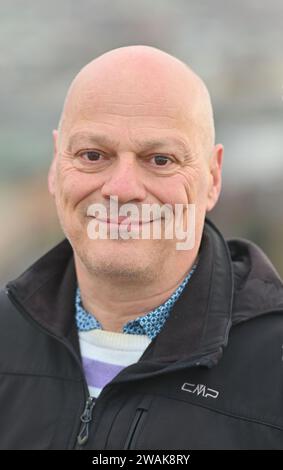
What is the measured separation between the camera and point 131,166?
4.90ft

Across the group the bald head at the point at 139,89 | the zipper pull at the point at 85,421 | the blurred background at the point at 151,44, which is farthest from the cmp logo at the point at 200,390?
the blurred background at the point at 151,44

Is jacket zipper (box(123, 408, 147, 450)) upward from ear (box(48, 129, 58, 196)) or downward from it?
downward

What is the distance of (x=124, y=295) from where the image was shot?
5.32 feet

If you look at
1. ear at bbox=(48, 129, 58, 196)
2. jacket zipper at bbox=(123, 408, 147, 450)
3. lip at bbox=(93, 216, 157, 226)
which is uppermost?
ear at bbox=(48, 129, 58, 196)

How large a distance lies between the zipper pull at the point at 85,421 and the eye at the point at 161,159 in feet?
2.07

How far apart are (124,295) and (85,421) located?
0.36 m

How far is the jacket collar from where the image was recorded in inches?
57.7

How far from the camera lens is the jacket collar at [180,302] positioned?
4.81 ft

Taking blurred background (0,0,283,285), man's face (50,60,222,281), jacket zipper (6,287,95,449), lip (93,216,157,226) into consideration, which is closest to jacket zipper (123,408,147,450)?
jacket zipper (6,287,95,449)

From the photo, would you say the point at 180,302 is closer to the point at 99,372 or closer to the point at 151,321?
the point at 151,321

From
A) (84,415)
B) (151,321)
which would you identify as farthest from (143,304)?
(84,415)

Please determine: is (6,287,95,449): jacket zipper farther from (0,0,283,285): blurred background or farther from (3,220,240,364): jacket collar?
(0,0,283,285): blurred background
